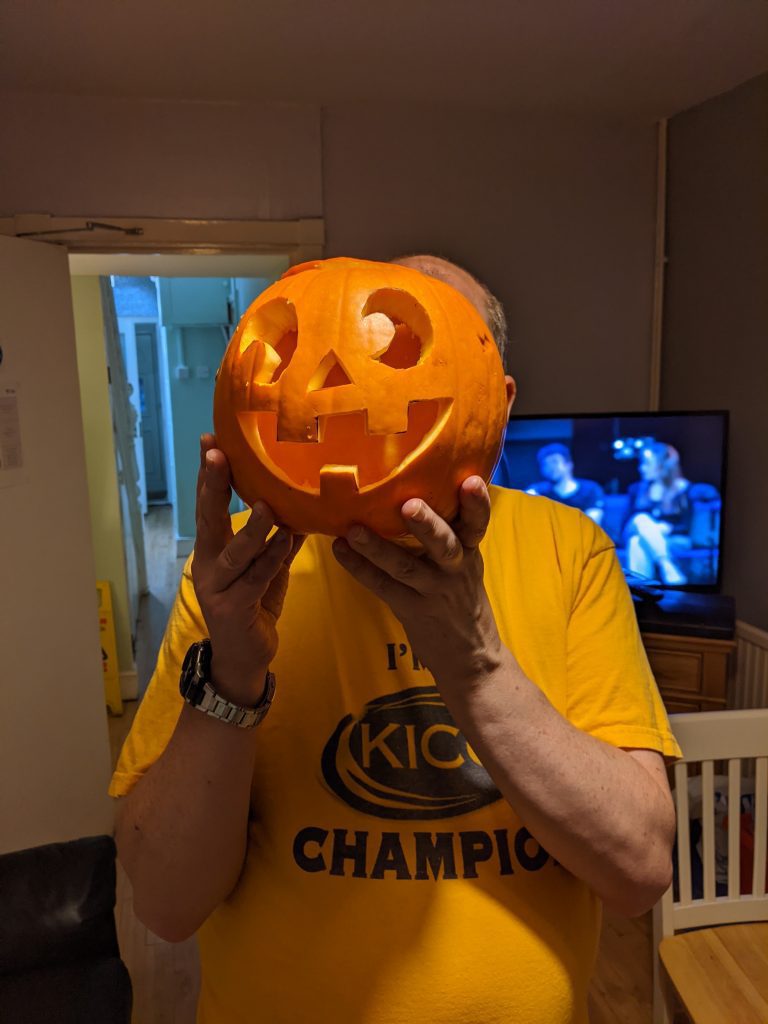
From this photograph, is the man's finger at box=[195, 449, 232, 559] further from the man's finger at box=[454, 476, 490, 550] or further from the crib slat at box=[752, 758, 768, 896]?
the crib slat at box=[752, 758, 768, 896]

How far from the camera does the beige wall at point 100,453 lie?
3.95 m

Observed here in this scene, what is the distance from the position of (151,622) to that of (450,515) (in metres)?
4.92

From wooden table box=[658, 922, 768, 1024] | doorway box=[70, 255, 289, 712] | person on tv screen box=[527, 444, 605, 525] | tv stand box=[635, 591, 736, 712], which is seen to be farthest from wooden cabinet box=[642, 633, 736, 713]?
doorway box=[70, 255, 289, 712]

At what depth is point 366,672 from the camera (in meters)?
0.82

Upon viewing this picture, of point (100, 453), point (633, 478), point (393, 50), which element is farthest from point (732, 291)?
point (100, 453)

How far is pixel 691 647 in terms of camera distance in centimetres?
258

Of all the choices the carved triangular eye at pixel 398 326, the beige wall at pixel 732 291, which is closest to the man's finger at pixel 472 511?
the carved triangular eye at pixel 398 326

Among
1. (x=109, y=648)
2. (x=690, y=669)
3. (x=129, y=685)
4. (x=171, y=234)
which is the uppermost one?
(x=171, y=234)

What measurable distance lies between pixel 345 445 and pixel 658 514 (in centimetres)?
236

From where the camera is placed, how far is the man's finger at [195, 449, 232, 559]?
0.59 m

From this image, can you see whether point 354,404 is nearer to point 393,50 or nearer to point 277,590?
point 277,590

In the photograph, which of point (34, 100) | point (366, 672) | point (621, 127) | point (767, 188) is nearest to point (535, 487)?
point (767, 188)

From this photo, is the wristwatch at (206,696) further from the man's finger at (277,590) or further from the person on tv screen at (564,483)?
the person on tv screen at (564,483)

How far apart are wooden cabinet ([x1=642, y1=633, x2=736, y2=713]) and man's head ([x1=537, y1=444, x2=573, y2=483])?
635 mm
